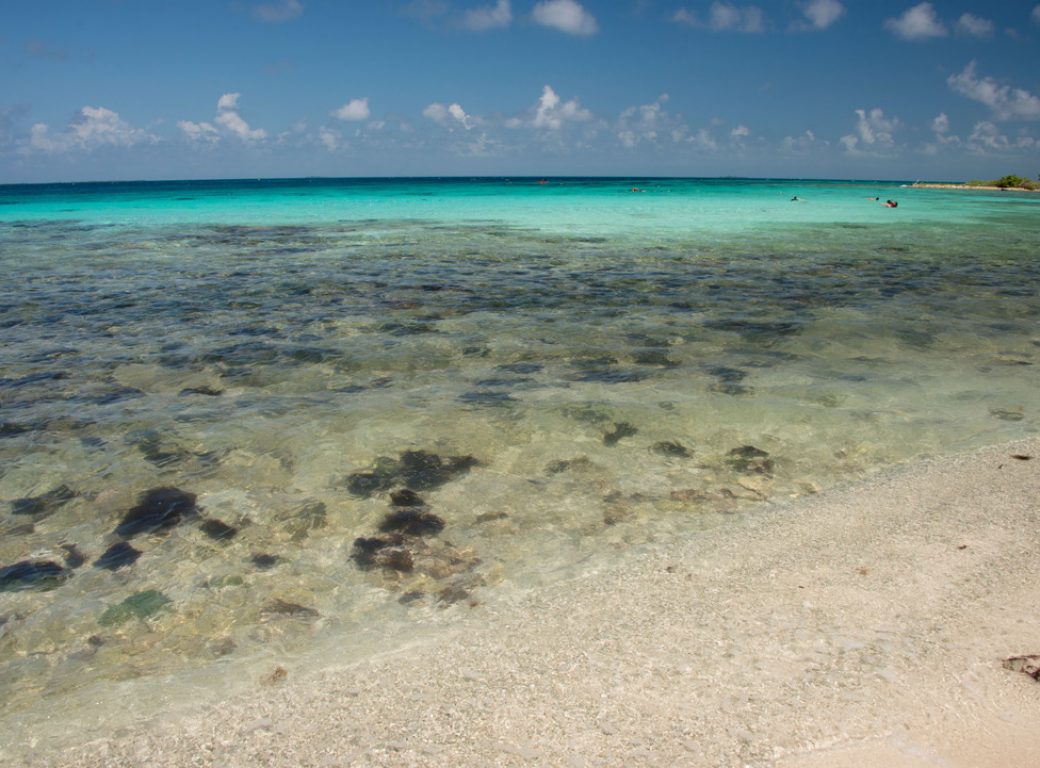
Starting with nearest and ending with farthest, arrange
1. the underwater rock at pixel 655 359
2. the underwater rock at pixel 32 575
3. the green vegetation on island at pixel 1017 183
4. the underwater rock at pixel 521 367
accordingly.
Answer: the underwater rock at pixel 32 575, the underwater rock at pixel 521 367, the underwater rock at pixel 655 359, the green vegetation on island at pixel 1017 183

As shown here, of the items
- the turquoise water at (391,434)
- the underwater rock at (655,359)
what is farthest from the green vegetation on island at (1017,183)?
the underwater rock at (655,359)

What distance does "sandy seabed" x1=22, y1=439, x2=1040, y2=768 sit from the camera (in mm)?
2879

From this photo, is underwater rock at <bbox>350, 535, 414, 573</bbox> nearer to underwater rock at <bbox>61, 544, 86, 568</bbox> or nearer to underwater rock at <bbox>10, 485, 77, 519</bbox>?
underwater rock at <bbox>61, 544, 86, 568</bbox>

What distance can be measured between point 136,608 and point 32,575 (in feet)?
3.00

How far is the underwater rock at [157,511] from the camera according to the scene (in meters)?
5.11

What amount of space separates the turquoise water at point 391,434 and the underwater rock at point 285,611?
20mm

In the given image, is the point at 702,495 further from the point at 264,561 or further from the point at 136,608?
the point at 136,608

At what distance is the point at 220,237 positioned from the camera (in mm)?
26625

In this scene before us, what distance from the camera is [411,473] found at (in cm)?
595

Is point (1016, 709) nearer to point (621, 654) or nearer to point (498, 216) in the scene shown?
point (621, 654)

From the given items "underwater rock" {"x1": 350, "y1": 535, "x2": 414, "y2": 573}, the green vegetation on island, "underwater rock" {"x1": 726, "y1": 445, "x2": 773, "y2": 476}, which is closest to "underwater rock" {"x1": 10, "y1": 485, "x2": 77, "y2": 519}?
"underwater rock" {"x1": 350, "y1": 535, "x2": 414, "y2": 573}

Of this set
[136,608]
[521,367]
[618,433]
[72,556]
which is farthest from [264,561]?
[521,367]

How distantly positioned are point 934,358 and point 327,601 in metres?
8.39

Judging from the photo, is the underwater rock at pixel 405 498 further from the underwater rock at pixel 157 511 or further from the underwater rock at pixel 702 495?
the underwater rock at pixel 702 495
